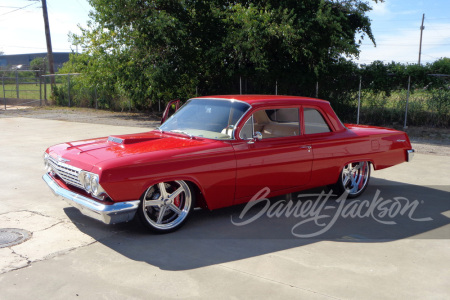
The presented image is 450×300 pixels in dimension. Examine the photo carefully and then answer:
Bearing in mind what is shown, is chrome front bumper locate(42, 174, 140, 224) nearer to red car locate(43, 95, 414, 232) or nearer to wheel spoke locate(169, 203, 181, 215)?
red car locate(43, 95, 414, 232)

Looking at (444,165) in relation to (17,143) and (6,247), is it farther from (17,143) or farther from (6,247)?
(17,143)

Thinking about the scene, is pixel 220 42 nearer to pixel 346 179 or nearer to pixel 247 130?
pixel 346 179

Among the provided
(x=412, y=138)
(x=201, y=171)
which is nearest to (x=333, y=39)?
(x=412, y=138)

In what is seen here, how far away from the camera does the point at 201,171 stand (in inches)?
200

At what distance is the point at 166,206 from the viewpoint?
16.6 feet

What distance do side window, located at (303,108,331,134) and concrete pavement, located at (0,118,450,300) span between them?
111 centimetres

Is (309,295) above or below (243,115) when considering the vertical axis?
below

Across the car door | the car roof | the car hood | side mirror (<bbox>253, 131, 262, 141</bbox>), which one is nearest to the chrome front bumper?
the car hood

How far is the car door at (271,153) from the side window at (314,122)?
0.16m

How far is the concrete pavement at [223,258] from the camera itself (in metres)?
3.77

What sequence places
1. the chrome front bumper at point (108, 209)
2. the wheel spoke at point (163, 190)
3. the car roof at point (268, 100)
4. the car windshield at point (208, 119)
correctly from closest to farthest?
1. the chrome front bumper at point (108, 209)
2. the wheel spoke at point (163, 190)
3. the car windshield at point (208, 119)
4. the car roof at point (268, 100)

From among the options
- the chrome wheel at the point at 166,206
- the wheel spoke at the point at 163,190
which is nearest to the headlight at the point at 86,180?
the chrome wheel at the point at 166,206

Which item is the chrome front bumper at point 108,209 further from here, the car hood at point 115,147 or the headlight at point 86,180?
the car hood at point 115,147

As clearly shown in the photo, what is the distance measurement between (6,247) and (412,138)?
40.0ft
